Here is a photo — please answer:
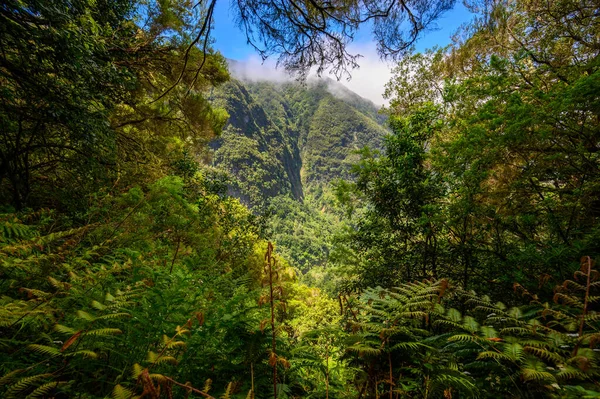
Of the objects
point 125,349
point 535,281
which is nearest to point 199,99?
point 125,349

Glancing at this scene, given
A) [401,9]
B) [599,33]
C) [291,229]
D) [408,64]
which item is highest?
[408,64]

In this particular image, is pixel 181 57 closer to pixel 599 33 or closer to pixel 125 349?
pixel 125 349

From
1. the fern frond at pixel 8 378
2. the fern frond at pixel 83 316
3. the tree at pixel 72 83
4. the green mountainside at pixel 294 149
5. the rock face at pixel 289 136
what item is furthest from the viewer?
the rock face at pixel 289 136

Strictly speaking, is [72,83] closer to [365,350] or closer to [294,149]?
[365,350]

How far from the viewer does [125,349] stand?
1.33 m

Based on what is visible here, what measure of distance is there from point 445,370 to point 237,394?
0.95 meters

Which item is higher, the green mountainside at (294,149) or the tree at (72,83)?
the green mountainside at (294,149)

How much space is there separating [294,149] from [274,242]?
140114 millimetres

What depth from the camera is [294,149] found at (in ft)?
463

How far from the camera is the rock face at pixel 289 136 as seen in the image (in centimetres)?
8988

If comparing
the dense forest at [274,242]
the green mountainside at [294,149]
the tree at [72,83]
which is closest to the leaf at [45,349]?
the dense forest at [274,242]

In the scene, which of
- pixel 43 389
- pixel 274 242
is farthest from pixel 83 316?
pixel 274 242

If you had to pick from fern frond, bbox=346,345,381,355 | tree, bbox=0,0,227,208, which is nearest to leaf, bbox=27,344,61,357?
fern frond, bbox=346,345,381,355

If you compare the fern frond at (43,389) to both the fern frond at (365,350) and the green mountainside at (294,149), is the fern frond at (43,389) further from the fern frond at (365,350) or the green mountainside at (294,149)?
the green mountainside at (294,149)
